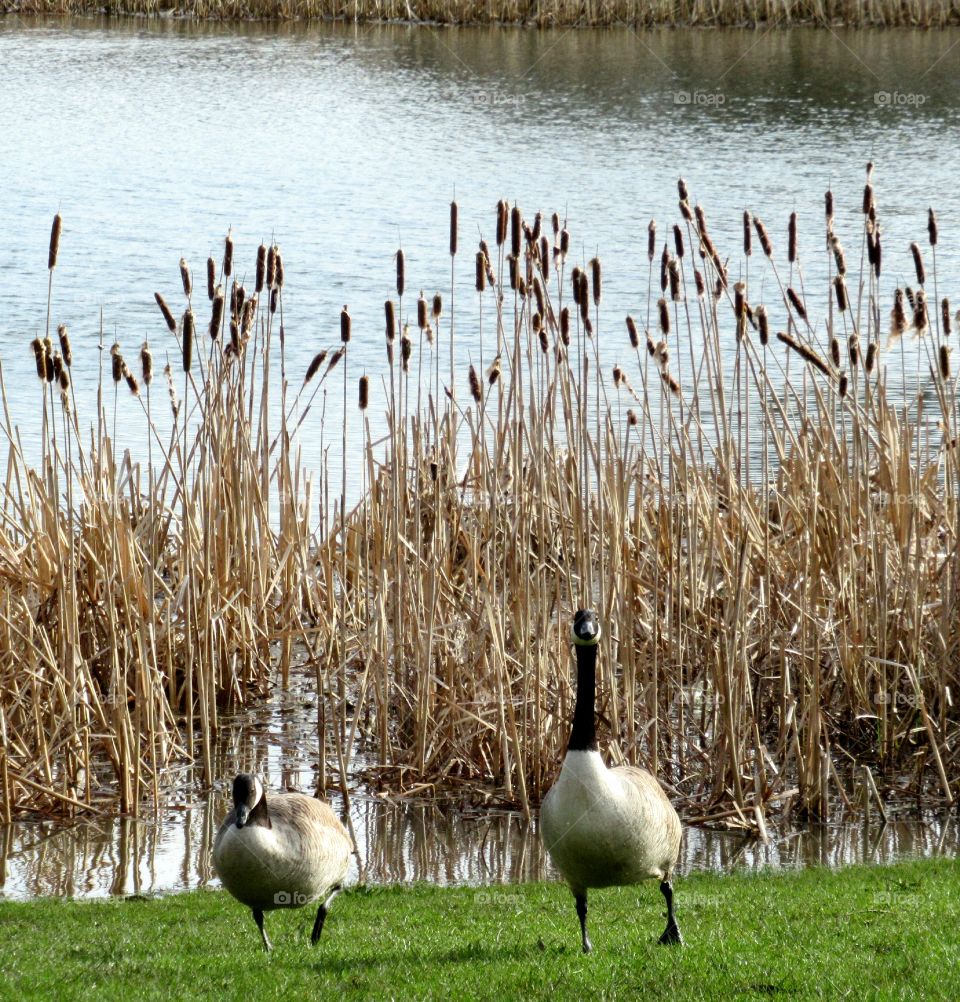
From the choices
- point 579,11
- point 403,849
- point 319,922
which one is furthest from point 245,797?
point 579,11

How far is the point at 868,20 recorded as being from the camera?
38469mm

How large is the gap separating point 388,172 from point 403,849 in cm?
1979

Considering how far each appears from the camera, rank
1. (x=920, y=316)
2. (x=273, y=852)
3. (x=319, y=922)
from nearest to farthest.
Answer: (x=273, y=852) → (x=319, y=922) → (x=920, y=316)

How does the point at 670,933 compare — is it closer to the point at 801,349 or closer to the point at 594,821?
the point at 594,821

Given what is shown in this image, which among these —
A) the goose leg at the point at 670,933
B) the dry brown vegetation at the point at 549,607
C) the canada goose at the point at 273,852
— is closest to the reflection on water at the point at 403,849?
the dry brown vegetation at the point at 549,607

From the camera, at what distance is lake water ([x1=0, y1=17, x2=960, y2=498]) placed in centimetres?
1830

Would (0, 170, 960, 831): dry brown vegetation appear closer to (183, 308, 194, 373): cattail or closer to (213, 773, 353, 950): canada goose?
(183, 308, 194, 373): cattail

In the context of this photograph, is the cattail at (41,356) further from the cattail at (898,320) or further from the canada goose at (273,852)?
the cattail at (898,320)

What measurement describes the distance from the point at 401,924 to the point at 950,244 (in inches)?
656

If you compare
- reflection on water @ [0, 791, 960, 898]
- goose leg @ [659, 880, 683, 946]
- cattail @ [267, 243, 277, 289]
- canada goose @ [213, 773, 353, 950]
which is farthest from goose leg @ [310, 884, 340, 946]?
cattail @ [267, 243, 277, 289]

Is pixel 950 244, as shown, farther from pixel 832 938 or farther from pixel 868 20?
pixel 868 20

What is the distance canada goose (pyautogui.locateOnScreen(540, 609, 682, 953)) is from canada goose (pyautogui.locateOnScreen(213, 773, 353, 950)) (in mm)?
802

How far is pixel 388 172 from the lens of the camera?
25688 mm

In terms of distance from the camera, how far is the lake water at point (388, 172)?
288 inches
